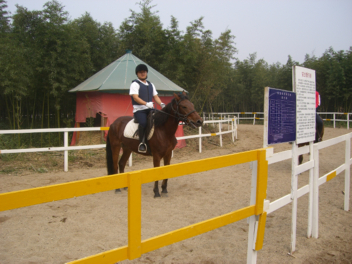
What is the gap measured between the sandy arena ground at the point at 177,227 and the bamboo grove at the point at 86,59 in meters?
6.10

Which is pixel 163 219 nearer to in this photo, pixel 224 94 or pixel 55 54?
pixel 55 54

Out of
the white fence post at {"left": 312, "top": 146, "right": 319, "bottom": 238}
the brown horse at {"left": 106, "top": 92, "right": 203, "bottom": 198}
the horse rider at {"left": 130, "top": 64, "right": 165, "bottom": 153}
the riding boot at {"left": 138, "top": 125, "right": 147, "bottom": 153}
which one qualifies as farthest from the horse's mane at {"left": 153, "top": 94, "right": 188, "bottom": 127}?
the white fence post at {"left": 312, "top": 146, "right": 319, "bottom": 238}

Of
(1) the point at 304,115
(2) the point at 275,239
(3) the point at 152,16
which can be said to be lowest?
(2) the point at 275,239

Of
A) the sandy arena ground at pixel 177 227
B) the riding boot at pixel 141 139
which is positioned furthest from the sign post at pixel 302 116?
the riding boot at pixel 141 139

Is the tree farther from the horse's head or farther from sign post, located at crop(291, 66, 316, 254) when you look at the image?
sign post, located at crop(291, 66, 316, 254)

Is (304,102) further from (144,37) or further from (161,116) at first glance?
(144,37)

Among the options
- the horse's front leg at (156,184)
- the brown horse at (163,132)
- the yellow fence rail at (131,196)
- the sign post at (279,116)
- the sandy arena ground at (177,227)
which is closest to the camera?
the yellow fence rail at (131,196)

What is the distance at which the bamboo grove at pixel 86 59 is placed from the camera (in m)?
10.5

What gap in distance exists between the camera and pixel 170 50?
1348 cm

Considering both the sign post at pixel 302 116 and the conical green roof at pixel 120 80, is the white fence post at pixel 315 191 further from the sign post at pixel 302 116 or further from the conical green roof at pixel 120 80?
the conical green roof at pixel 120 80

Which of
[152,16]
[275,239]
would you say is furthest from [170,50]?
[275,239]

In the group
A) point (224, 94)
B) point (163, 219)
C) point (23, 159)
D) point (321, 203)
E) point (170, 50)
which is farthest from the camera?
point (224, 94)

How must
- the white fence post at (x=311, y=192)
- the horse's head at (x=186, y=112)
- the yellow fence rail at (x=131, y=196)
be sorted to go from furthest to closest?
1. the horse's head at (x=186, y=112)
2. the white fence post at (x=311, y=192)
3. the yellow fence rail at (x=131, y=196)

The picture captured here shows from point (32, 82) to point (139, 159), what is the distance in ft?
19.2
